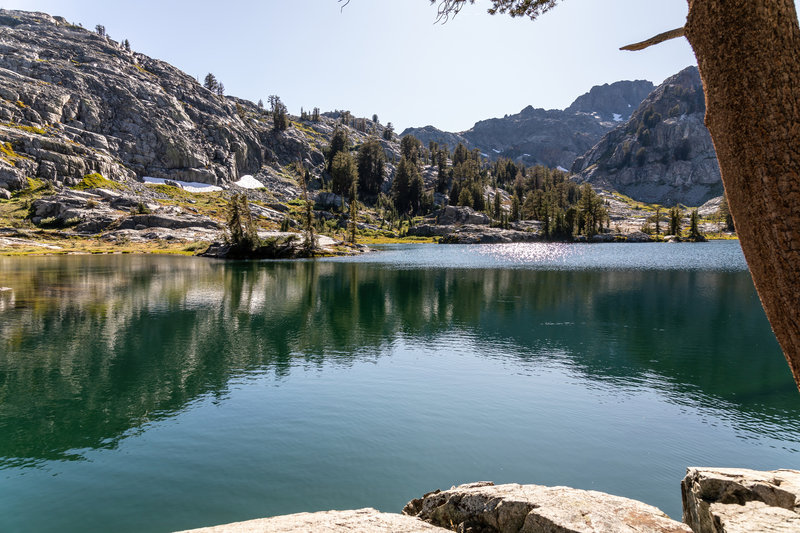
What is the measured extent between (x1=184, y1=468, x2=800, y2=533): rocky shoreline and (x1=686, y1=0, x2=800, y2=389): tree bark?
4.05m

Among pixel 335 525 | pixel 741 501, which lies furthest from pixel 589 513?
pixel 335 525

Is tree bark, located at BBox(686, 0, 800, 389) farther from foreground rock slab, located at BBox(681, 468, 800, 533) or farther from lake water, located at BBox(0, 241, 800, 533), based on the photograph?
lake water, located at BBox(0, 241, 800, 533)

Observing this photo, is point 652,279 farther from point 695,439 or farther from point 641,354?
point 695,439

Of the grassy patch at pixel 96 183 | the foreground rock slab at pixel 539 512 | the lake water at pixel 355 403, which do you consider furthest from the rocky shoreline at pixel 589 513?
the grassy patch at pixel 96 183

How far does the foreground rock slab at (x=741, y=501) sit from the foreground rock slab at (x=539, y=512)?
112cm

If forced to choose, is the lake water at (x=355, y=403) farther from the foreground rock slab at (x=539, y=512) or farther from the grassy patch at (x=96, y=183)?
the grassy patch at (x=96, y=183)

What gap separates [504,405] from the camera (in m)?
23.0

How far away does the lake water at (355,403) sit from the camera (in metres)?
15.4

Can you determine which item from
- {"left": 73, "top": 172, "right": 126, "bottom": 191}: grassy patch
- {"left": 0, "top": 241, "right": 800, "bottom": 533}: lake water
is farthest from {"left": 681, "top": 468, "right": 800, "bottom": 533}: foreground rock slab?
{"left": 73, "top": 172, "right": 126, "bottom": 191}: grassy patch

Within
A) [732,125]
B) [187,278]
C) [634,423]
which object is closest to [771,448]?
[634,423]

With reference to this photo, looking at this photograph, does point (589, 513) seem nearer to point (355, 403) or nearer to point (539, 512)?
point (539, 512)

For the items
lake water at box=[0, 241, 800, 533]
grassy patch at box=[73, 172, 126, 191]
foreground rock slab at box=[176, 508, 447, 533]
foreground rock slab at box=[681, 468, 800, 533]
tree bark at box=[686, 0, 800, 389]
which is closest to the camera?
tree bark at box=[686, 0, 800, 389]

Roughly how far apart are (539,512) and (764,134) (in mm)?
7025

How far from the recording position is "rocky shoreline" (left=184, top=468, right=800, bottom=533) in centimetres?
748
